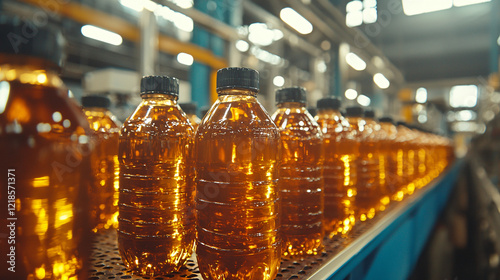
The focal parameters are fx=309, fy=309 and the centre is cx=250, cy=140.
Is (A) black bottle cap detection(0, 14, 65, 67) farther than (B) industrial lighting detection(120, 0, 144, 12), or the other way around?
(B) industrial lighting detection(120, 0, 144, 12)

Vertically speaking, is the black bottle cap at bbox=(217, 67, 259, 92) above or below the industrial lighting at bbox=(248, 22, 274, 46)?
below

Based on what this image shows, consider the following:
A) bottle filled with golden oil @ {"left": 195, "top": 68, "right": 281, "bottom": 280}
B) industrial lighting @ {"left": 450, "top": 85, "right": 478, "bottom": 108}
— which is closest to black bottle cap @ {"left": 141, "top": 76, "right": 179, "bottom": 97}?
bottle filled with golden oil @ {"left": 195, "top": 68, "right": 281, "bottom": 280}

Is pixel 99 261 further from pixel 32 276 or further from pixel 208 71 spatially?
pixel 208 71

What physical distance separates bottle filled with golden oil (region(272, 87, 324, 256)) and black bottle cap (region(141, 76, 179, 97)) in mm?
365

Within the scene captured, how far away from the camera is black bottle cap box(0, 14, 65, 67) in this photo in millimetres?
461

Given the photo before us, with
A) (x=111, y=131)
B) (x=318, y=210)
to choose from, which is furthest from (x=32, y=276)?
(x=318, y=210)

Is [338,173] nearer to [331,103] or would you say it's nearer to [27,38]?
[331,103]

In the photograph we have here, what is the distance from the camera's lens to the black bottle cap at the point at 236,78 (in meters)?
0.74

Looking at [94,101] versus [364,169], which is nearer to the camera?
[94,101]

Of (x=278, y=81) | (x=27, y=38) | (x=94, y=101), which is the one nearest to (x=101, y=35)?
(x=278, y=81)

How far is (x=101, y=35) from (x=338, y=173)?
719 centimetres

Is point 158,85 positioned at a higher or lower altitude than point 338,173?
higher

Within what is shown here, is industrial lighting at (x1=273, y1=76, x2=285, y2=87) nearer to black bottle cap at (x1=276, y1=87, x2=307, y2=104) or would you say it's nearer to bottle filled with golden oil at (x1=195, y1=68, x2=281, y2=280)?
black bottle cap at (x1=276, y1=87, x2=307, y2=104)

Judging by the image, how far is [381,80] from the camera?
17.4ft
